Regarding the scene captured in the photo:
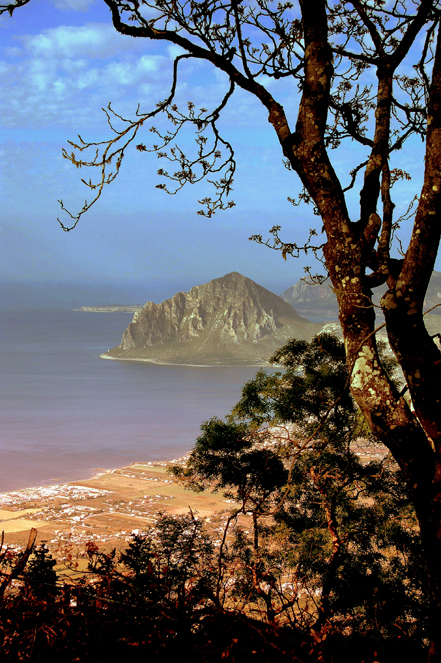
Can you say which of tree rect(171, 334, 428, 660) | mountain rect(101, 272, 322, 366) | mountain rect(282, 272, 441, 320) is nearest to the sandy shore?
tree rect(171, 334, 428, 660)

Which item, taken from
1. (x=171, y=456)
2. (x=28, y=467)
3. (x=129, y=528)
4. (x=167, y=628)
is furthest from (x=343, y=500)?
(x=28, y=467)

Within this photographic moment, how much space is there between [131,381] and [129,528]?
181 feet

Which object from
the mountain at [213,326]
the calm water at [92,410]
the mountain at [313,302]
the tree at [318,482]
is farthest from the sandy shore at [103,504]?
the mountain at [313,302]

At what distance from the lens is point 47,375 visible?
335 ft

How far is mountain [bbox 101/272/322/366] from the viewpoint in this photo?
12281cm

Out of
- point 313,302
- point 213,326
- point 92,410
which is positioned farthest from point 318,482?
point 313,302

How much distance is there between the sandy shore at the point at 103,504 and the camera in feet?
128

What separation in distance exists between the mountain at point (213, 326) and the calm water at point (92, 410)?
10339mm

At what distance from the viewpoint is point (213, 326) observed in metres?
131

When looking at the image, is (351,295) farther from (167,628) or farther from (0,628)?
(0,628)

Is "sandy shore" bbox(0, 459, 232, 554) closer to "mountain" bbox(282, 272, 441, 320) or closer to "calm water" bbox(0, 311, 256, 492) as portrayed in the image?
"calm water" bbox(0, 311, 256, 492)

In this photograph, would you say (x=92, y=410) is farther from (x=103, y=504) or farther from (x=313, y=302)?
(x=313, y=302)

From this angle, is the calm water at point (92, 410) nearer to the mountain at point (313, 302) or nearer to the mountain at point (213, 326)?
the mountain at point (213, 326)

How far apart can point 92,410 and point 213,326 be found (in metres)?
59.0
